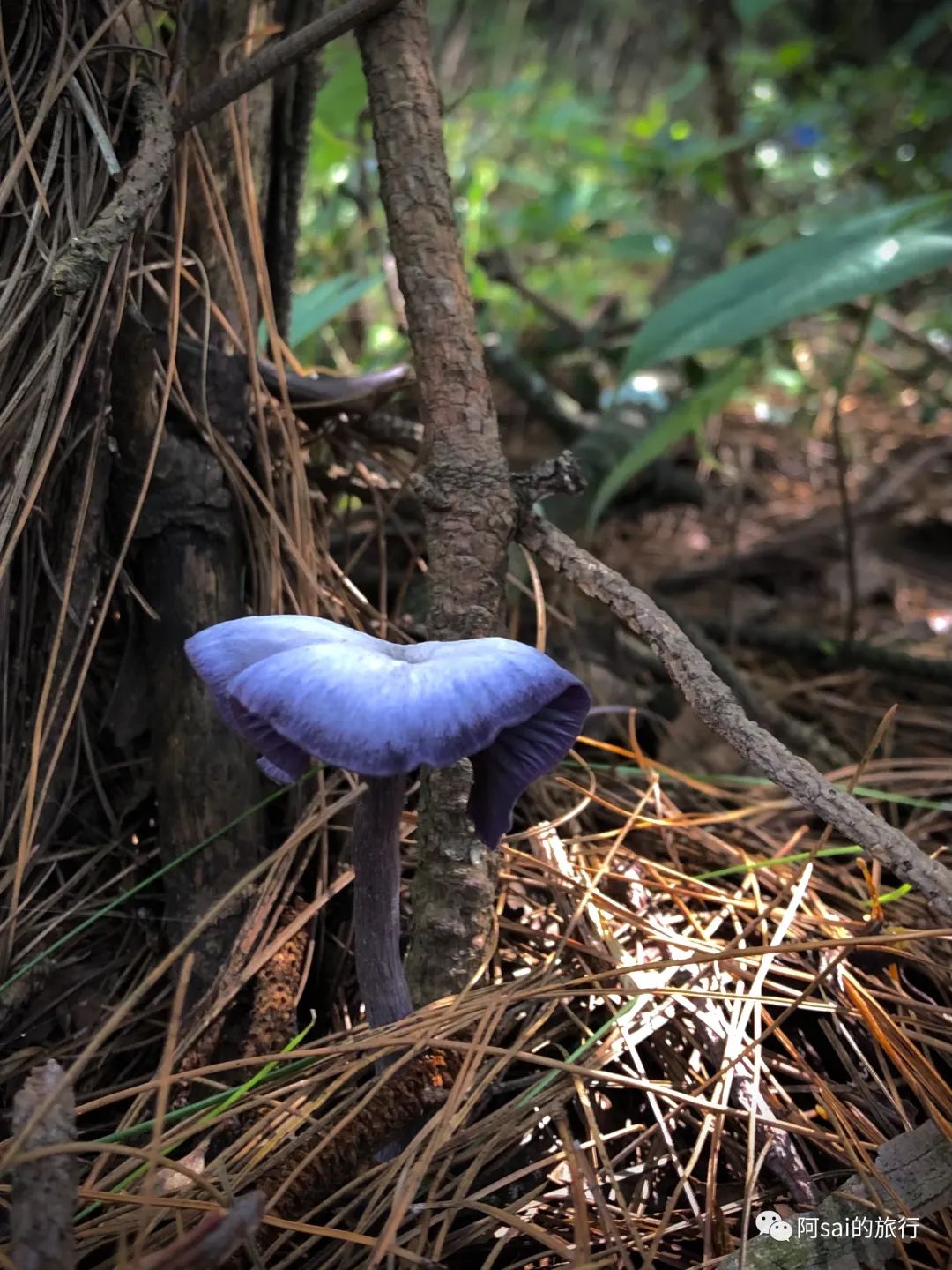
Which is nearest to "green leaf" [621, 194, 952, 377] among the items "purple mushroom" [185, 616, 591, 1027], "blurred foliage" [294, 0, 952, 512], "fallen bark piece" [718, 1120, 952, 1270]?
"blurred foliage" [294, 0, 952, 512]

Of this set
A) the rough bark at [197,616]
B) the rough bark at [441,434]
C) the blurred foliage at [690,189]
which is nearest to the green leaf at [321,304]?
the blurred foliage at [690,189]

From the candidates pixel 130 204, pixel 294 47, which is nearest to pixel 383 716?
pixel 130 204

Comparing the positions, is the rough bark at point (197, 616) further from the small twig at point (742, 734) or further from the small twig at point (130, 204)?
the small twig at point (742, 734)

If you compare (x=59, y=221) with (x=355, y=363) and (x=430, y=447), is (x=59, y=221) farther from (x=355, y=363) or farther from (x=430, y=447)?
(x=355, y=363)

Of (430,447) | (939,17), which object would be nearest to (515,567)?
(430,447)

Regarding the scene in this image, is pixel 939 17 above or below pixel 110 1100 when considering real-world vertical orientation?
above
